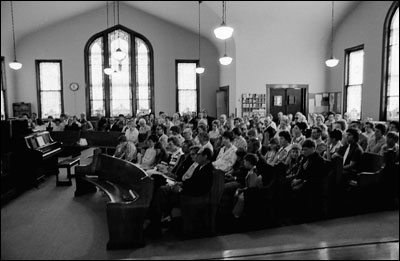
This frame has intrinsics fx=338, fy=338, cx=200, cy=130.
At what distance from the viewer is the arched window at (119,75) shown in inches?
524

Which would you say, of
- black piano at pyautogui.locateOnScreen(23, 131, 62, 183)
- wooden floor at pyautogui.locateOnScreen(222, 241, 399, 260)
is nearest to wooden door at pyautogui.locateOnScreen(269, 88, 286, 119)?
black piano at pyautogui.locateOnScreen(23, 131, 62, 183)

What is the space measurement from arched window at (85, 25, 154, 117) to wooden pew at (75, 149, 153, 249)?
27.3 feet

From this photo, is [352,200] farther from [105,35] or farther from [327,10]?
[105,35]

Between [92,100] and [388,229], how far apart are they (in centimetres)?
1293

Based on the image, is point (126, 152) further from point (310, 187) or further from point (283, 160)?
point (310, 187)

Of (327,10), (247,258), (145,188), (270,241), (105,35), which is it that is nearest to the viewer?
(247,258)

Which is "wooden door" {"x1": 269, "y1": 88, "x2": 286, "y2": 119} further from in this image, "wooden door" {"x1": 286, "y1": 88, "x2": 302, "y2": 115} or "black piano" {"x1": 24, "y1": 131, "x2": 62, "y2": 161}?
"black piano" {"x1": 24, "y1": 131, "x2": 62, "y2": 161}

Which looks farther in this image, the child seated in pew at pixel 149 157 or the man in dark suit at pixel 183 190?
the child seated in pew at pixel 149 157

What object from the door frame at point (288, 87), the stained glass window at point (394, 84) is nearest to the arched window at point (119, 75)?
the door frame at point (288, 87)

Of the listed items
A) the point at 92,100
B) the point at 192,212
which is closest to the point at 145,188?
the point at 192,212

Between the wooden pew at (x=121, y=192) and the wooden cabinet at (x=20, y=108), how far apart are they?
339 inches

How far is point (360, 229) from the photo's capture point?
1.88 metres

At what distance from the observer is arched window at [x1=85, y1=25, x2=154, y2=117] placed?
13.3m

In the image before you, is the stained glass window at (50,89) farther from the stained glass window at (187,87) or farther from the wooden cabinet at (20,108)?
the stained glass window at (187,87)
